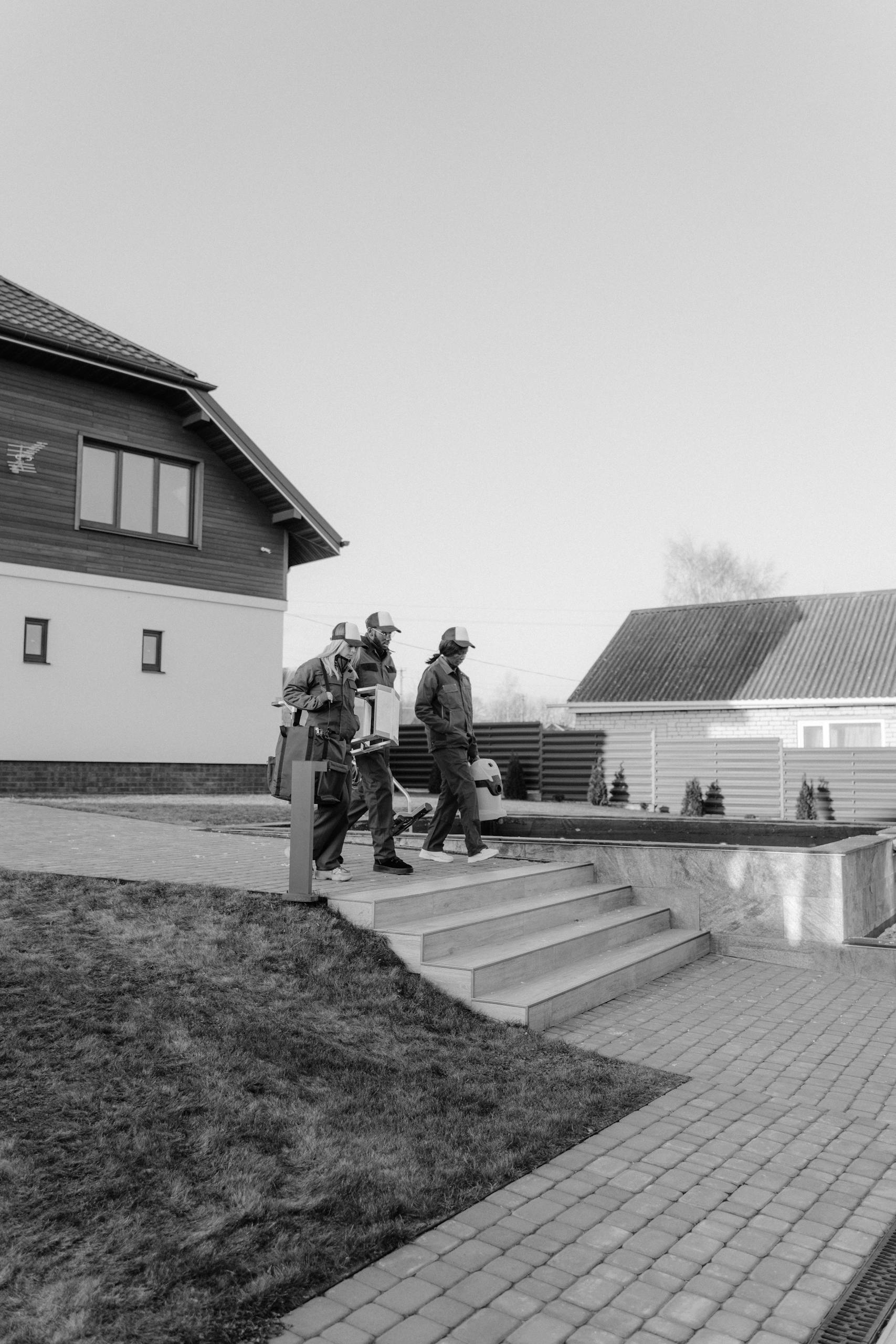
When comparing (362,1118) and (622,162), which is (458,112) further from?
(362,1118)

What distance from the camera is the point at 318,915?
20.5ft

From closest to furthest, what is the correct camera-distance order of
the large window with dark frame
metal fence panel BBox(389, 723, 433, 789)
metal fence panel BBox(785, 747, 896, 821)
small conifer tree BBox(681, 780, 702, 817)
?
the large window with dark frame
metal fence panel BBox(785, 747, 896, 821)
small conifer tree BBox(681, 780, 702, 817)
metal fence panel BBox(389, 723, 433, 789)

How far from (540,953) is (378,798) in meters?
1.85

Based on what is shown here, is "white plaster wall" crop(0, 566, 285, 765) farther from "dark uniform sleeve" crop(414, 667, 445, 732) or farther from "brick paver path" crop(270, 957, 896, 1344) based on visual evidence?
"brick paver path" crop(270, 957, 896, 1344)

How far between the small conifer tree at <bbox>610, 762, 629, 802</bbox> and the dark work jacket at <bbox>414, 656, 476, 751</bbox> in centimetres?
1742

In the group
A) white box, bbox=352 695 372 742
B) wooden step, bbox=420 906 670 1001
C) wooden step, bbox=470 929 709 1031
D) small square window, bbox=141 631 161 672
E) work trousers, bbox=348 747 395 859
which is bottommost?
wooden step, bbox=470 929 709 1031

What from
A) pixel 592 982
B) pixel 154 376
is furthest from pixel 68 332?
pixel 592 982

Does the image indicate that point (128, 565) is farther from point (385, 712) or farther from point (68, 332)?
point (385, 712)

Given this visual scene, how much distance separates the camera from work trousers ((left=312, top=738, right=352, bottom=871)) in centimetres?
731

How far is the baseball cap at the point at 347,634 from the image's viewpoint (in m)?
7.62

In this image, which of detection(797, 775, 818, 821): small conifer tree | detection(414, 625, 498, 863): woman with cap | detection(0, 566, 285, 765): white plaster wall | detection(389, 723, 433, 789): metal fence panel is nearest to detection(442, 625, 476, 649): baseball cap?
detection(414, 625, 498, 863): woman with cap

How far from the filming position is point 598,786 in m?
25.4

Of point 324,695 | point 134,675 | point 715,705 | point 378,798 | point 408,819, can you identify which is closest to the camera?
point 324,695

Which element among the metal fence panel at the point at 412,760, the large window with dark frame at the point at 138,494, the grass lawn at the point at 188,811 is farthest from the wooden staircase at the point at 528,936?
the metal fence panel at the point at 412,760
